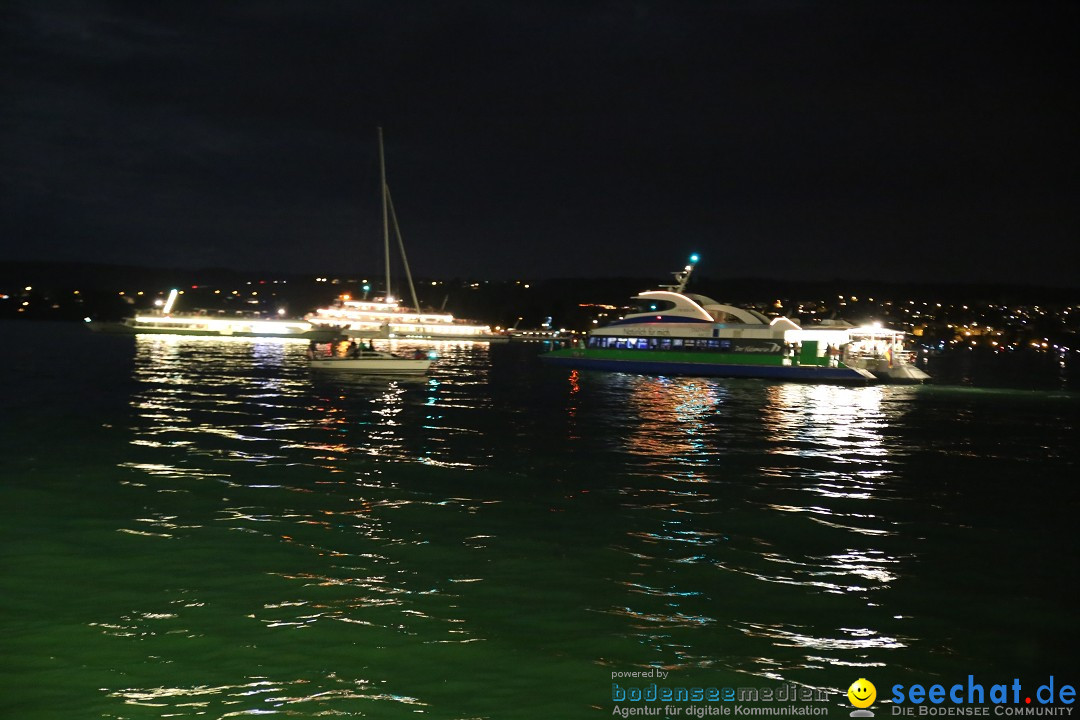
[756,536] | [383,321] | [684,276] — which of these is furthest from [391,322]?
[756,536]

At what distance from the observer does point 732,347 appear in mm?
63312

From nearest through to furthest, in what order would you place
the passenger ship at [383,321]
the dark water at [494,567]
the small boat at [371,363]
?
the dark water at [494,567]
the small boat at [371,363]
the passenger ship at [383,321]

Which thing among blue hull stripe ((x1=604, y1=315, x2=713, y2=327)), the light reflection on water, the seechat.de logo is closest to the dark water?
the light reflection on water

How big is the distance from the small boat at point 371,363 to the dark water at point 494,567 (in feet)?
82.3

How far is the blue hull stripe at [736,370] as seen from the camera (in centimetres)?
5819

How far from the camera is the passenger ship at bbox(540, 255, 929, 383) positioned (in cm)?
5975

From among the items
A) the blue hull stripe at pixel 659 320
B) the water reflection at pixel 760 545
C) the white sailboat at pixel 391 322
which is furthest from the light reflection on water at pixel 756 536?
the white sailboat at pixel 391 322

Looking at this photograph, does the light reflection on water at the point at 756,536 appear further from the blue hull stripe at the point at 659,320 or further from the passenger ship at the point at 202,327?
the passenger ship at the point at 202,327

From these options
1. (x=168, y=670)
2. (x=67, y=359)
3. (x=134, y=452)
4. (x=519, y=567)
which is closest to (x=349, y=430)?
(x=134, y=452)

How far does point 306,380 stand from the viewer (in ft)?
162

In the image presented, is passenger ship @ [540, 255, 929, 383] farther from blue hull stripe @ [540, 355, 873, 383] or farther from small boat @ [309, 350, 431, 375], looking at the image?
small boat @ [309, 350, 431, 375]

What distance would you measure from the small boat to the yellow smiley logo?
45528 millimetres

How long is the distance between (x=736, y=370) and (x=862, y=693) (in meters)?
54.2

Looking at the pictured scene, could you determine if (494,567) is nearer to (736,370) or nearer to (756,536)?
(756,536)
